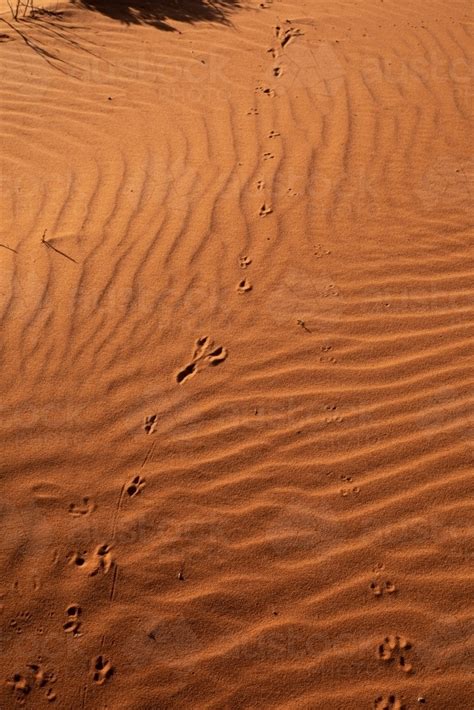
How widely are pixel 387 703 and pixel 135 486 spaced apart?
156cm

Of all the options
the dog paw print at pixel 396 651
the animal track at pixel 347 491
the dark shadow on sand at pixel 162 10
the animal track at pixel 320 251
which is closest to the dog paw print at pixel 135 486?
the animal track at pixel 347 491

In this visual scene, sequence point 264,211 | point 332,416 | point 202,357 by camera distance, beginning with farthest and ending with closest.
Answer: point 264,211 < point 202,357 < point 332,416

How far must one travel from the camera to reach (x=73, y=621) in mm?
2643

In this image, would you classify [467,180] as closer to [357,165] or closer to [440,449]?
[357,165]

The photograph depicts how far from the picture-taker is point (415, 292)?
3.67 meters

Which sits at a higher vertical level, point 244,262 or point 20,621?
point 244,262

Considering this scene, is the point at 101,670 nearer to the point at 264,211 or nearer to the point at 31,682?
the point at 31,682

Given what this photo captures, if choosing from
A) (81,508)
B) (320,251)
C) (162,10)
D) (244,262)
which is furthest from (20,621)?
(162,10)

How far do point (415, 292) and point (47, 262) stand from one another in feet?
8.46

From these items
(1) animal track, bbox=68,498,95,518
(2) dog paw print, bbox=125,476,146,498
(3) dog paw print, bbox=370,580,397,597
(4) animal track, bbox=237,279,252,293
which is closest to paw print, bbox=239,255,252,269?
(4) animal track, bbox=237,279,252,293

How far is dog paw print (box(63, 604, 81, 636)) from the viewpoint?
103 inches

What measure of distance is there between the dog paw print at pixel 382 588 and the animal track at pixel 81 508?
1474 mm

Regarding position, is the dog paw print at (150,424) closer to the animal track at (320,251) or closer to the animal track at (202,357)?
the animal track at (202,357)

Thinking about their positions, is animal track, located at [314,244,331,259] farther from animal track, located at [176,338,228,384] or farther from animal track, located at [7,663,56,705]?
animal track, located at [7,663,56,705]
